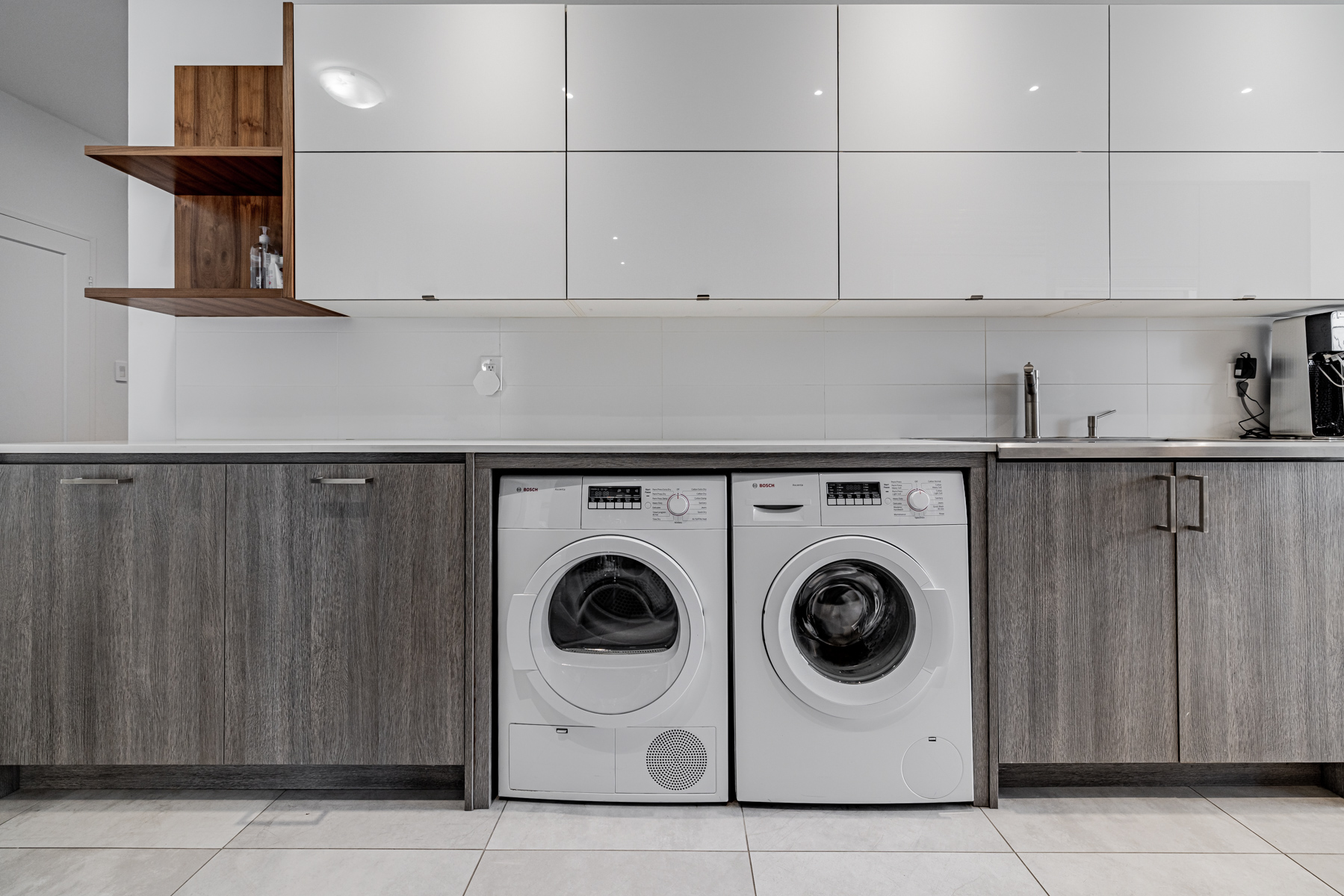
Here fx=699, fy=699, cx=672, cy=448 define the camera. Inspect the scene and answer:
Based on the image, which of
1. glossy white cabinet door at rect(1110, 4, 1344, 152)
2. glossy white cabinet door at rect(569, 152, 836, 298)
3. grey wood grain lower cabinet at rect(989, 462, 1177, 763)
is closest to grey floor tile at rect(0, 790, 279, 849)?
glossy white cabinet door at rect(569, 152, 836, 298)

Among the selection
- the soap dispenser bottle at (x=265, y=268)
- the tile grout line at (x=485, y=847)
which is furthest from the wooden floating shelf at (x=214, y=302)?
the tile grout line at (x=485, y=847)

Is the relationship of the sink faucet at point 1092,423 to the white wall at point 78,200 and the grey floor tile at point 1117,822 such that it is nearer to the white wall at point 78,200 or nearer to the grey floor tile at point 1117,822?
the grey floor tile at point 1117,822

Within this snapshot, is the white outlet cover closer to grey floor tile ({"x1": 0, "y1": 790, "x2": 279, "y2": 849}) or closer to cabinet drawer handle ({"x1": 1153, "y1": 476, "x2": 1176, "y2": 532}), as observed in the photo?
grey floor tile ({"x1": 0, "y1": 790, "x2": 279, "y2": 849})

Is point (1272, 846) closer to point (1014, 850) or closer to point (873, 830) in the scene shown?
point (1014, 850)

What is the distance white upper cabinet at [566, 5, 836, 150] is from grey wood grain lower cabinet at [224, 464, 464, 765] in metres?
1.07

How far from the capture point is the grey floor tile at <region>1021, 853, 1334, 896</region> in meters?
1.39

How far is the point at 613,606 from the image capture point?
1723mm

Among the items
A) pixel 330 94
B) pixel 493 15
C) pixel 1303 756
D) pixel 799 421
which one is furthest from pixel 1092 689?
pixel 330 94

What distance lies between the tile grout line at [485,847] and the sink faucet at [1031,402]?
183 centimetres

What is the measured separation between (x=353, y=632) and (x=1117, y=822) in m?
1.88

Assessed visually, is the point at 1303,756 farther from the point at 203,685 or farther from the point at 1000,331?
the point at 203,685

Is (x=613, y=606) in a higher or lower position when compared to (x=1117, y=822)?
higher

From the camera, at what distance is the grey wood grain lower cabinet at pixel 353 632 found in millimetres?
1691

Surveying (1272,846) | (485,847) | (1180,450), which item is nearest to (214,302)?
(485,847)
